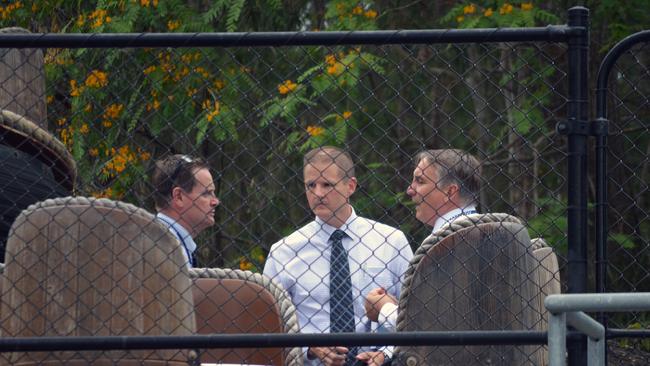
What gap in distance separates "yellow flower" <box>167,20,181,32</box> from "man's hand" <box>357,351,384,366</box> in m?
3.67

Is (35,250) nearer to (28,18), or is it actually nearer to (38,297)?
(38,297)

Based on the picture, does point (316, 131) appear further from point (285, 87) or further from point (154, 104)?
point (285, 87)

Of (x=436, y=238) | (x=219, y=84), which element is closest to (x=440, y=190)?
(x=436, y=238)

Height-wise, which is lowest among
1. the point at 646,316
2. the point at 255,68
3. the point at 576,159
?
the point at 646,316

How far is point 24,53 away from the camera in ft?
15.8

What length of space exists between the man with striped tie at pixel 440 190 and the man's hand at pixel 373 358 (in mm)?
110

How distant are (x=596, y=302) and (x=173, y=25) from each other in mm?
5210

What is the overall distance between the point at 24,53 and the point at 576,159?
231cm

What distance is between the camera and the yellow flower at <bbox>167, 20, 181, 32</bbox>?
25.2 ft

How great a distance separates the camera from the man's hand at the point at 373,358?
14.7ft

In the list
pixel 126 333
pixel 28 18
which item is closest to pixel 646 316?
pixel 126 333

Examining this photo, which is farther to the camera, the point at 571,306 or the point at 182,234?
the point at 182,234

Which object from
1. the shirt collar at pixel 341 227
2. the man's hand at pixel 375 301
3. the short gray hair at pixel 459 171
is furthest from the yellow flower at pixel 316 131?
the man's hand at pixel 375 301

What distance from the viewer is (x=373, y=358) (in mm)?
4488
